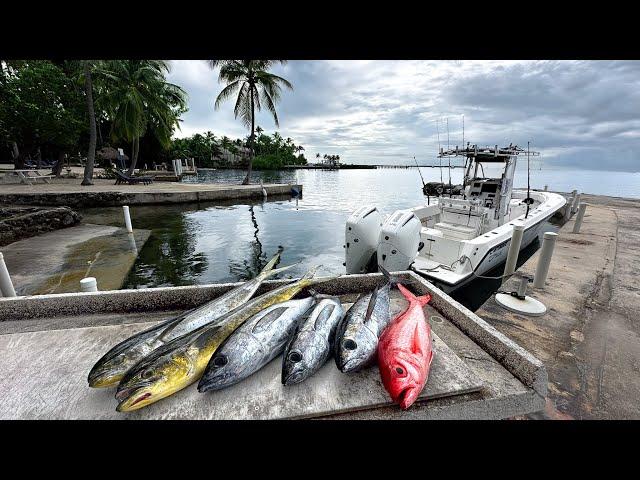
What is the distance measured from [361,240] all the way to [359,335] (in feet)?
12.8

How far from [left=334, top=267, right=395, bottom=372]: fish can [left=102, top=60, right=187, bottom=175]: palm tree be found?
27.4 m

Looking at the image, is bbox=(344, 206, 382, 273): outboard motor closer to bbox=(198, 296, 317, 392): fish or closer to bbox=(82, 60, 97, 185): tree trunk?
bbox=(198, 296, 317, 392): fish

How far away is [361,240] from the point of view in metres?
5.91

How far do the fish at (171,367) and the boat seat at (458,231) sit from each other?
743cm

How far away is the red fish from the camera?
1.74 m

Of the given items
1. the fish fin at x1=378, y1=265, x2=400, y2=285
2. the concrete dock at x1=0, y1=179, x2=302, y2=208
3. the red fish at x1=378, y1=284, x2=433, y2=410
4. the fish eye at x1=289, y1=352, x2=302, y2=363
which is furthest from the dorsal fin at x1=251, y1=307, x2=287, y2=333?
the concrete dock at x1=0, y1=179, x2=302, y2=208

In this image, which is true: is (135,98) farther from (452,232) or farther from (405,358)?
(405,358)

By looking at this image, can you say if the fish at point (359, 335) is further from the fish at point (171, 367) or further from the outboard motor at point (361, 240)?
the outboard motor at point (361, 240)

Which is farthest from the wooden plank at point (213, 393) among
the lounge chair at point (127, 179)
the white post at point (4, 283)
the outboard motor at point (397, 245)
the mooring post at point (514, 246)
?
the lounge chair at point (127, 179)

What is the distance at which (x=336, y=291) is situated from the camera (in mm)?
3547

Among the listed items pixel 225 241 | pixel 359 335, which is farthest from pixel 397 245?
pixel 225 241

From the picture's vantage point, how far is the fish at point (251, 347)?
1.85 meters
